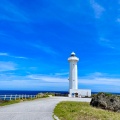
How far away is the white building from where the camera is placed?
5369 cm

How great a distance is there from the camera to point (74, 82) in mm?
55750

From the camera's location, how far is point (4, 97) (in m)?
31.8

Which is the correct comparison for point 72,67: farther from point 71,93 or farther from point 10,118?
point 10,118

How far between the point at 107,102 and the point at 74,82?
31.0 metres

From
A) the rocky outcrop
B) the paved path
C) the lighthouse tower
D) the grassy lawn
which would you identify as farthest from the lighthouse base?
the grassy lawn

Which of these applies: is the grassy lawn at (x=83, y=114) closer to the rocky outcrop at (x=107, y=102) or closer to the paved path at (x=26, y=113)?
the paved path at (x=26, y=113)

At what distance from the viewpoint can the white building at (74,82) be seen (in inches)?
2114

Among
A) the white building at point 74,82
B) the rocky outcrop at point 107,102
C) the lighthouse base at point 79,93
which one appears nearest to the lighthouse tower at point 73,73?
the white building at point 74,82

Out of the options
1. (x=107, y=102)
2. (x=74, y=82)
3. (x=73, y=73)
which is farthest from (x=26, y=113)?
(x=73, y=73)

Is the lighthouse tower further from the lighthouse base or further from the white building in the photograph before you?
the lighthouse base

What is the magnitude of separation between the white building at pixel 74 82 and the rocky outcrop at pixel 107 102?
2754 cm

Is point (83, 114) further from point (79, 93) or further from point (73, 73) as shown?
point (73, 73)

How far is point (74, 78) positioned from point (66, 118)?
41473mm

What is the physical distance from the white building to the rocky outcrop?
2754cm
